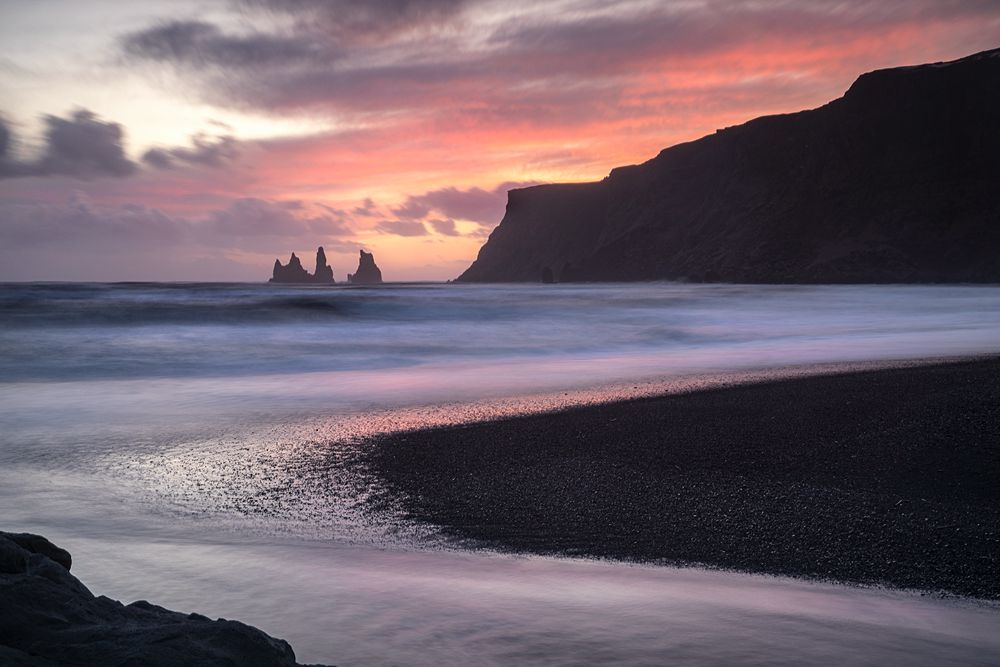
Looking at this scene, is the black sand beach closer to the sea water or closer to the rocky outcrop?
the sea water

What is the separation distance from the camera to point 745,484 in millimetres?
5098

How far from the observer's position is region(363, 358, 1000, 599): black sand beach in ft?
13.0

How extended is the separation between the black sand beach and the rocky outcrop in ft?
7.34

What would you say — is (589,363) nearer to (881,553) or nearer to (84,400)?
(84,400)

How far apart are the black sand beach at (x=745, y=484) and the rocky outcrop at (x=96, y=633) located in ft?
7.34

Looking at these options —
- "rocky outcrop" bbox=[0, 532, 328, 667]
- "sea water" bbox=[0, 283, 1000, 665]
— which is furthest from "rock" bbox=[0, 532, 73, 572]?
"sea water" bbox=[0, 283, 1000, 665]

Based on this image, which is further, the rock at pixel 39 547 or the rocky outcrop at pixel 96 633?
the rock at pixel 39 547

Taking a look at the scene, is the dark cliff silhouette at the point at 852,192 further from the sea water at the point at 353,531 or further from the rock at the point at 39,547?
the rock at the point at 39,547

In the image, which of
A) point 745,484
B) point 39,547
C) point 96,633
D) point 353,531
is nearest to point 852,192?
point 745,484

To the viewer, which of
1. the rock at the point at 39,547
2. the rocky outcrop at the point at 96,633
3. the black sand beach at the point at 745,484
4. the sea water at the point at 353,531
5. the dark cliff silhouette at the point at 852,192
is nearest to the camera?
the rocky outcrop at the point at 96,633

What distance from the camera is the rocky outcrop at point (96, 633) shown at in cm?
189

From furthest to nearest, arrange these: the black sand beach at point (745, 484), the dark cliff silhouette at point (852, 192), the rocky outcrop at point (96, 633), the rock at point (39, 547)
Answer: the dark cliff silhouette at point (852, 192) → the black sand beach at point (745, 484) → the rock at point (39, 547) → the rocky outcrop at point (96, 633)

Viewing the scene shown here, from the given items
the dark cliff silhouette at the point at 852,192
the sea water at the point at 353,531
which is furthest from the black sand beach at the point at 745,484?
the dark cliff silhouette at the point at 852,192

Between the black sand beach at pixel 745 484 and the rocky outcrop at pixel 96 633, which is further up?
the rocky outcrop at pixel 96 633
